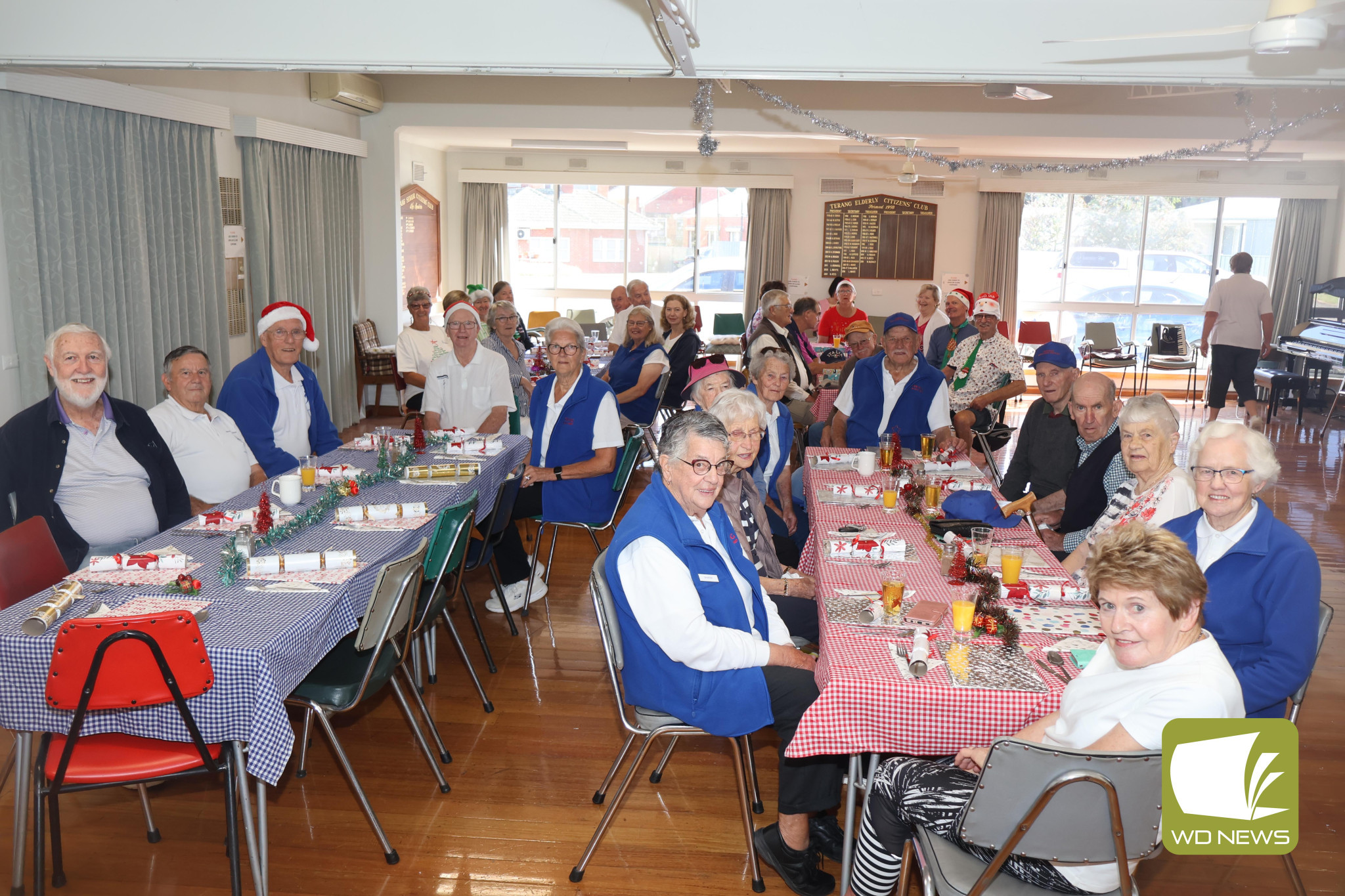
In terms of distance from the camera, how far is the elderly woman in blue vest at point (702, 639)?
2.61m

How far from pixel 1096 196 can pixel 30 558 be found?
44.9ft

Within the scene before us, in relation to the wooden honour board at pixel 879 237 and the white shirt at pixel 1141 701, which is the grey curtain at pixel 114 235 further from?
the wooden honour board at pixel 879 237

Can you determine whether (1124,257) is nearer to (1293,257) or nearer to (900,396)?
(1293,257)

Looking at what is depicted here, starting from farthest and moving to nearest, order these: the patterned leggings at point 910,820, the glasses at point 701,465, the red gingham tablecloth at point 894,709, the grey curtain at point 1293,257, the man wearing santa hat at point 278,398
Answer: the grey curtain at point 1293,257 → the man wearing santa hat at point 278,398 → the glasses at point 701,465 → the red gingham tablecloth at point 894,709 → the patterned leggings at point 910,820

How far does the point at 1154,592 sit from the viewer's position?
79.2 inches

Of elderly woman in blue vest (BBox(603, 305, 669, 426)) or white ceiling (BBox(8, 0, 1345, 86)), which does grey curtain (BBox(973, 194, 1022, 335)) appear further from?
white ceiling (BBox(8, 0, 1345, 86))

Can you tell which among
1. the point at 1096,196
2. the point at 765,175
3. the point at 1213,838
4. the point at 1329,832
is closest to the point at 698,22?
the point at 1213,838

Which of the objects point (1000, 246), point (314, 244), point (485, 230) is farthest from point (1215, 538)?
point (485, 230)

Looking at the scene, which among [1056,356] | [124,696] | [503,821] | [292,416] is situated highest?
[1056,356]

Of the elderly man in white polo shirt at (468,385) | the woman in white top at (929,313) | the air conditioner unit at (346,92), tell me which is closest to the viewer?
the elderly man in white polo shirt at (468,385)

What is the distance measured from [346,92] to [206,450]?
5462mm

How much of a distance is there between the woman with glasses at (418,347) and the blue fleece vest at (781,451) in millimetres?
3672

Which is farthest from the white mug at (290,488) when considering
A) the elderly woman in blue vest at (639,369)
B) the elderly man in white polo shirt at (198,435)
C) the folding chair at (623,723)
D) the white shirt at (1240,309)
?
the white shirt at (1240,309)

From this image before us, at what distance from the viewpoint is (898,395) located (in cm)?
545
